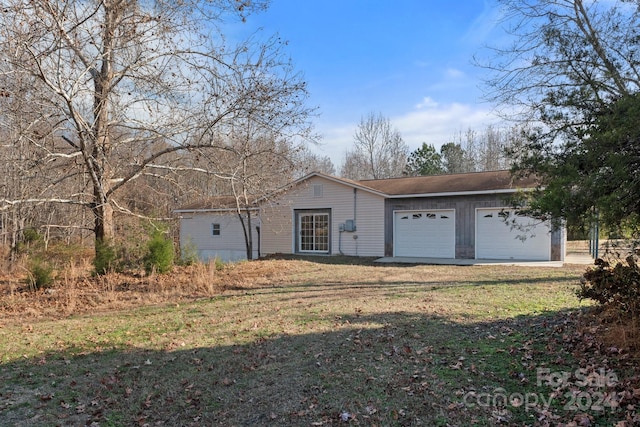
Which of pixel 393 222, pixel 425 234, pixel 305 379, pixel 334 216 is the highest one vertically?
pixel 334 216

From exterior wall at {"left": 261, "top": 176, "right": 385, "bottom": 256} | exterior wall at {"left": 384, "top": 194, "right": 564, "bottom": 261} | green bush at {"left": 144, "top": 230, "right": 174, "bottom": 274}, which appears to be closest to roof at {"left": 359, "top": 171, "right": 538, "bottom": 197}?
exterior wall at {"left": 384, "top": 194, "right": 564, "bottom": 261}

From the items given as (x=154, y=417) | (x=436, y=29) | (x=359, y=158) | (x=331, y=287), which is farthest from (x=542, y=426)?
(x=359, y=158)

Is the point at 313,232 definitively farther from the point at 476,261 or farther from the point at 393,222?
the point at 476,261

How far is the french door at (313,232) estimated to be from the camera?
18.6m

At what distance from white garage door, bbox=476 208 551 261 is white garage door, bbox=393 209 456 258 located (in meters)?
1.01

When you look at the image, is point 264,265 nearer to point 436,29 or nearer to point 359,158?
point 436,29

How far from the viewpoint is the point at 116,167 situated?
35.3 feet

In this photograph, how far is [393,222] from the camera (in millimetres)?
17125

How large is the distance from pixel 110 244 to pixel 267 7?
23.3 feet

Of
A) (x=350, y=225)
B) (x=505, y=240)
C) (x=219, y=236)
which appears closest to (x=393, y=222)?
(x=350, y=225)

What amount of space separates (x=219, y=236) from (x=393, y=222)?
9.22 metres

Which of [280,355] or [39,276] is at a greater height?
[39,276]

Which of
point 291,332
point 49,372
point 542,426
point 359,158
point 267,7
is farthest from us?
point 359,158

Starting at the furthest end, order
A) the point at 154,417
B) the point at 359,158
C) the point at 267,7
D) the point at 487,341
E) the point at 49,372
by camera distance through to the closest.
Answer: the point at 359,158
the point at 267,7
the point at 487,341
the point at 49,372
the point at 154,417
